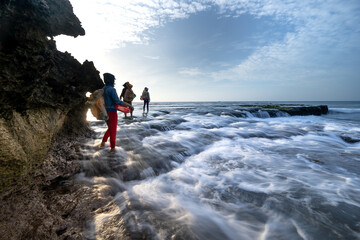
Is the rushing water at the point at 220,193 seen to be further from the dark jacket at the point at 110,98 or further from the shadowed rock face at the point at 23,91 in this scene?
the dark jacket at the point at 110,98

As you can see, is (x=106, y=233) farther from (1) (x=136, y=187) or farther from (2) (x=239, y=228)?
(2) (x=239, y=228)

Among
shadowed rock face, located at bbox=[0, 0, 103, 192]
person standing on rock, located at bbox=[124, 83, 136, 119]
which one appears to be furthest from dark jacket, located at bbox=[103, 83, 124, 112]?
person standing on rock, located at bbox=[124, 83, 136, 119]

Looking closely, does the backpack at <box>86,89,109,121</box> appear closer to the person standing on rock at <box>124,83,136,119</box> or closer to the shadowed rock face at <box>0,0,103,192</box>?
the shadowed rock face at <box>0,0,103,192</box>

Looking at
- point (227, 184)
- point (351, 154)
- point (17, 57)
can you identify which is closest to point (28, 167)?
point (17, 57)

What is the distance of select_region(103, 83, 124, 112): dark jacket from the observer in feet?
15.3

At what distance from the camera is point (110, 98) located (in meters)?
Answer: 4.71

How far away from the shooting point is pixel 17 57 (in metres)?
2.44

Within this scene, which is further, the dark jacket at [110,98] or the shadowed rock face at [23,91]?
the dark jacket at [110,98]

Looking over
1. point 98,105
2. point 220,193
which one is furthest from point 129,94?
point 220,193

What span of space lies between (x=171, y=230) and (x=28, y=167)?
8.46ft

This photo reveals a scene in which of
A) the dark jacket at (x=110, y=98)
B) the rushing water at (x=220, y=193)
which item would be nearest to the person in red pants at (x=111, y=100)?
the dark jacket at (x=110, y=98)

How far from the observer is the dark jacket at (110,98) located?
4656 mm

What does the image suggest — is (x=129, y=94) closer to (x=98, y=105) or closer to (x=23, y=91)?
(x=98, y=105)

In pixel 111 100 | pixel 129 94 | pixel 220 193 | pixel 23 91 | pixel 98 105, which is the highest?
pixel 129 94
